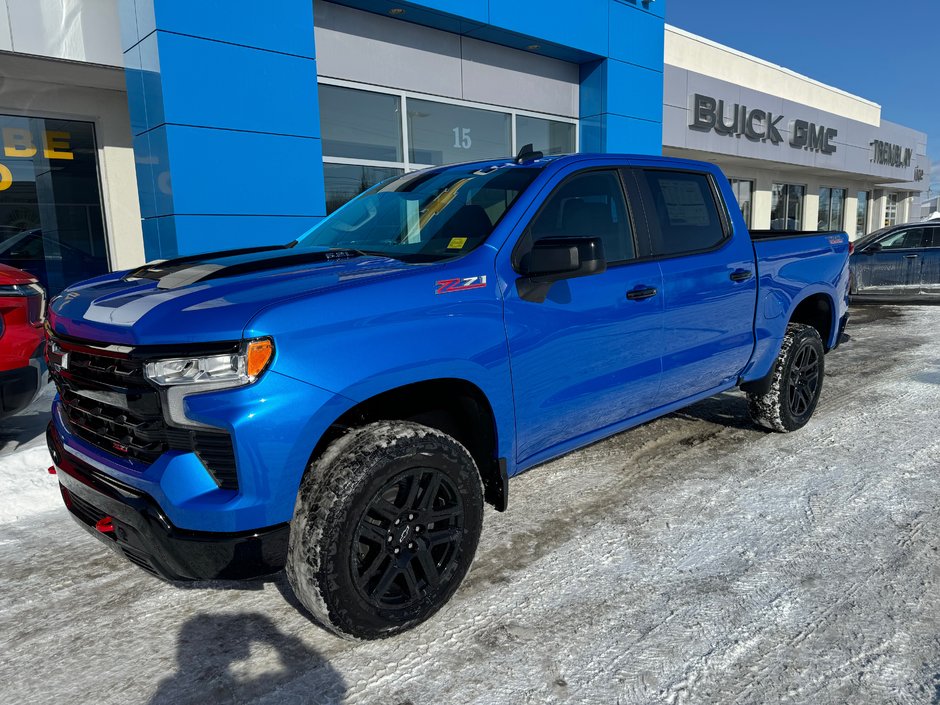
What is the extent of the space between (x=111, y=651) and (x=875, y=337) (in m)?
10.0

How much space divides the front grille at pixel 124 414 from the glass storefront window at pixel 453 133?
784cm

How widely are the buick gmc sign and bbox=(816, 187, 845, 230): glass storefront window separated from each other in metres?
5.02

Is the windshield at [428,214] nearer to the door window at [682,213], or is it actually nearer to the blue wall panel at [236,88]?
the door window at [682,213]

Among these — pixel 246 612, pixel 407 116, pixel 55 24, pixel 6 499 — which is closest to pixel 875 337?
pixel 407 116

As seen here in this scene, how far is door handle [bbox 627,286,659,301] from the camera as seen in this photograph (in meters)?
3.36

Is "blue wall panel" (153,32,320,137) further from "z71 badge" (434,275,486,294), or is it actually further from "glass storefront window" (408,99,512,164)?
"z71 badge" (434,275,486,294)

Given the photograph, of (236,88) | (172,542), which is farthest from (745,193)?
(172,542)

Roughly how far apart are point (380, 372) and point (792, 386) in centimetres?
362

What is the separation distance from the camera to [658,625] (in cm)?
261

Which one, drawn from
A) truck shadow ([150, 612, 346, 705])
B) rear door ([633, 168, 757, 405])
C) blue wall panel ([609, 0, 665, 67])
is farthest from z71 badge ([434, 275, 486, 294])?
blue wall panel ([609, 0, 665, 67])

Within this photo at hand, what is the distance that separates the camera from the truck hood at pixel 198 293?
2143 mm

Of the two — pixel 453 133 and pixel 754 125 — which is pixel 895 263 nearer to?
pixel 754 125

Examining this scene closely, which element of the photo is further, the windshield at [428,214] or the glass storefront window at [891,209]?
the glass storefront window at [891,209]

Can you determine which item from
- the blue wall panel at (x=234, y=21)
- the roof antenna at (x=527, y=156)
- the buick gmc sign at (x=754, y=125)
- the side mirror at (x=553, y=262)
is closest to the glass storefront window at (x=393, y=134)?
the blue wall panel at (x=234, y=21)
